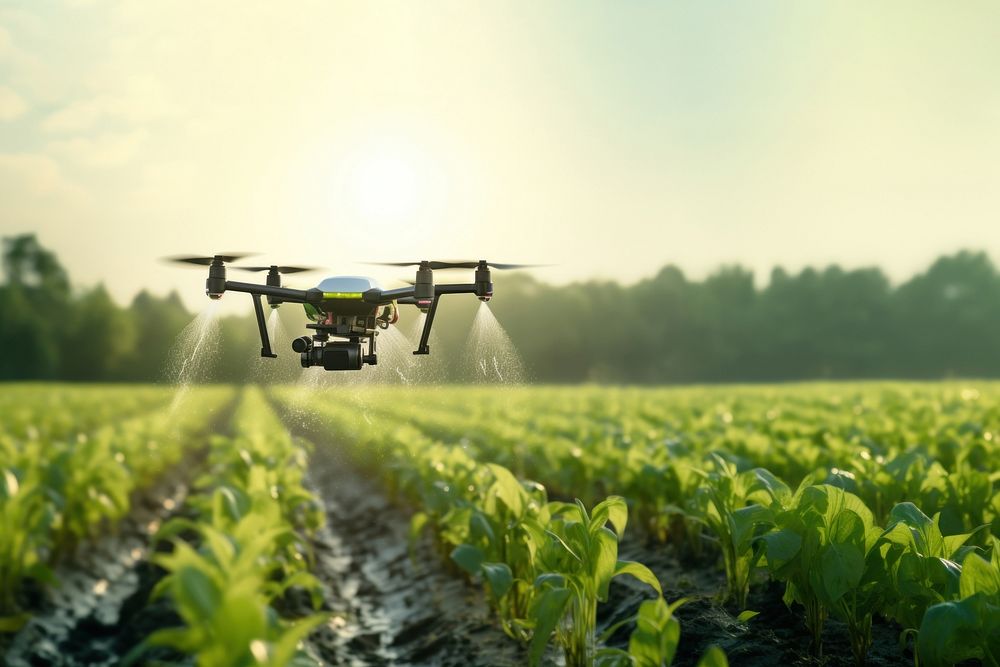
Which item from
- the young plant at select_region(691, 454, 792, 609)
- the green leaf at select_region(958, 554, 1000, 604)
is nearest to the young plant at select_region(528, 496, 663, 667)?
the young plant at select_region(691, 454, 792, 609)

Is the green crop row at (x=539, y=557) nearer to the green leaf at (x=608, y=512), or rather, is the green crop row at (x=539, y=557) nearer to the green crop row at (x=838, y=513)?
the green leaf at (x=608, y=512)

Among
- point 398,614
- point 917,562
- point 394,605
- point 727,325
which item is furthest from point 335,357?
point 727,325

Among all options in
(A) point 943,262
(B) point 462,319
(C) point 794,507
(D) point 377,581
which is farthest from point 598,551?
(A) point 943,262

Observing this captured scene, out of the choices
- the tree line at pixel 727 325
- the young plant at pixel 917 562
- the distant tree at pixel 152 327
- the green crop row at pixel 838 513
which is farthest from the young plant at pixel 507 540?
the tree line at pixel 727 325

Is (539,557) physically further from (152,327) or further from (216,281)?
(152,327)

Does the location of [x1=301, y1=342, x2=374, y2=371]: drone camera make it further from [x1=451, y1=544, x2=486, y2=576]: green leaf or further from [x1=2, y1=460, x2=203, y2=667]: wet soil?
[x1=2, y1=460, x2=203, y2=667]: wet soil

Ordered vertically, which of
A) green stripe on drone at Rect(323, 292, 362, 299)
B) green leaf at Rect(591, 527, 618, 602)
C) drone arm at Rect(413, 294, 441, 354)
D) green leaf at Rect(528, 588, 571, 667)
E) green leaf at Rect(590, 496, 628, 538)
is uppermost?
green stripe on drone at Rect(323, 292, 362, 299)
